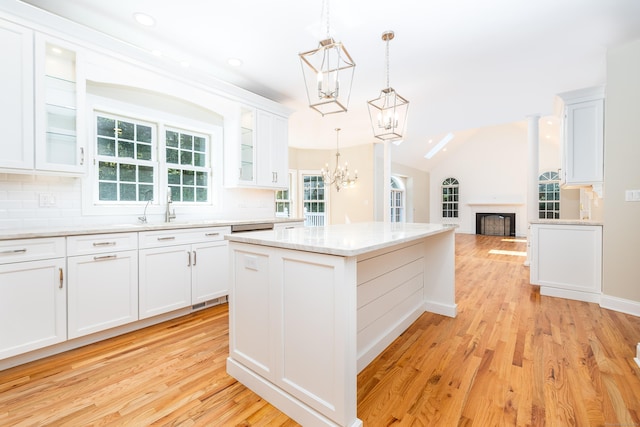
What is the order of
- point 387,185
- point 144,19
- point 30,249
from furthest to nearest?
1. point 387,185
2. point 144,19
3. point 30,249

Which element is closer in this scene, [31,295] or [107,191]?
[31,295]

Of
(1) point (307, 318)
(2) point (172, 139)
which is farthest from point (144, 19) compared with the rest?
(1) point (307, 318)

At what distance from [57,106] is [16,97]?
237mm

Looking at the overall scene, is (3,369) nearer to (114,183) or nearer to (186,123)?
(114,183)

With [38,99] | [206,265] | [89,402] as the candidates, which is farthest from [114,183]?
[89,402]

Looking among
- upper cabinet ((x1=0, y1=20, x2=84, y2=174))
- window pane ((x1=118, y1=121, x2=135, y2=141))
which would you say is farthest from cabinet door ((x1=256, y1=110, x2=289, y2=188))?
upper cabinet ((x1=0, y1=20, x2=84, y2=174))

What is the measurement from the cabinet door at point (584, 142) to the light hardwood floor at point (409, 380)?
162cm

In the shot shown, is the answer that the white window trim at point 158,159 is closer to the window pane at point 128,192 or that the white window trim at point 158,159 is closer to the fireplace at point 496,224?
the window pane at point 128,192

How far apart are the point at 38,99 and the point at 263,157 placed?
7.25ft

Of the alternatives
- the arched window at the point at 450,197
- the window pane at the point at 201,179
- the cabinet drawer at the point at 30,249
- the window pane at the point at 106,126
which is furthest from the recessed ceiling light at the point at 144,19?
the arched window at the point at 450,197

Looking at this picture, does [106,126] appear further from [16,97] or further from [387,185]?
[387,185]

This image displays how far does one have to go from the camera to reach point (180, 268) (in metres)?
2.66

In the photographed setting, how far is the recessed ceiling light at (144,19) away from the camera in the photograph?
7.82 ft

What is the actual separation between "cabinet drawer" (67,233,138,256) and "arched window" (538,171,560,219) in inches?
450
